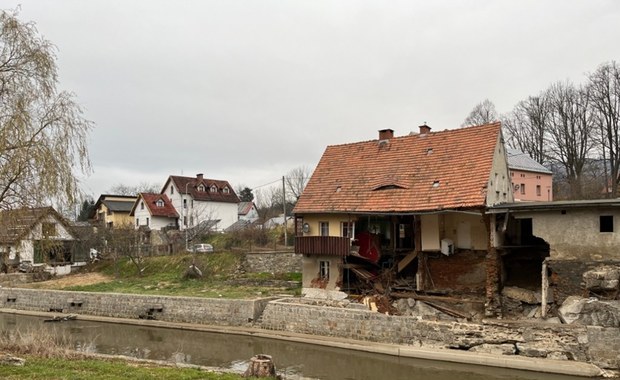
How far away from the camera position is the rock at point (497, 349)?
15.6 metres

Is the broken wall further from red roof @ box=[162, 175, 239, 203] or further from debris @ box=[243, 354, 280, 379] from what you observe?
red roof @ box=[162, 175, 239, 203]

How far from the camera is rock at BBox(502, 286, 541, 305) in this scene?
18078mm

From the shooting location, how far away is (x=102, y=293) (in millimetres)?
23859

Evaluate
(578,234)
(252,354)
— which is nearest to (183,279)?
(252,354)

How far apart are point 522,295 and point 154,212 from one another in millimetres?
35398

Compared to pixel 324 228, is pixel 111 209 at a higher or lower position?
higher

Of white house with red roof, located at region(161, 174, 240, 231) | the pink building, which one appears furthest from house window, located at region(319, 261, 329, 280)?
white house with red roof, located at region(161, 174, 240, 231)

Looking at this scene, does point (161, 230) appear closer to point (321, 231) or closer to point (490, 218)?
point (321, 231)

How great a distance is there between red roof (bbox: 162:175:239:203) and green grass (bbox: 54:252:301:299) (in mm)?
14730

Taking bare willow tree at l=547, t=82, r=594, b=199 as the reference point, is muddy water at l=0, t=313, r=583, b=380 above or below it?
below

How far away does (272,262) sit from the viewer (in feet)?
94.6

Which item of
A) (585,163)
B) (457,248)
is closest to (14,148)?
(457,248)

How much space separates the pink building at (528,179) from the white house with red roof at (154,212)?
30.0 meters

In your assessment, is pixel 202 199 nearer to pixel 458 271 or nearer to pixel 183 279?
pixel 183 279
